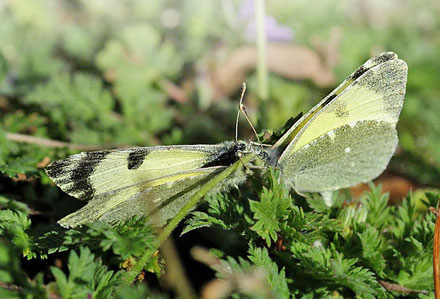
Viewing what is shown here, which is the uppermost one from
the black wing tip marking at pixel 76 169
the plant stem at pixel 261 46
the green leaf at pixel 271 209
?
the plant stem at pixel 261 46

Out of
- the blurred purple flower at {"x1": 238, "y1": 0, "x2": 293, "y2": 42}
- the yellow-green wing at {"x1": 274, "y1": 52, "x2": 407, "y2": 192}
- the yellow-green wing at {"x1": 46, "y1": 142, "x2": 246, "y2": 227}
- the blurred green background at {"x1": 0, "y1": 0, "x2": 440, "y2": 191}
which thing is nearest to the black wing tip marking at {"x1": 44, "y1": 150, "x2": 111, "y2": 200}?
the yellow-green wing at {"x1": 46, "y1": 142, "x2": 246, "y2": 227}

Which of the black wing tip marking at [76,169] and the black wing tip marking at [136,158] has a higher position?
the black wing tip marking at [76,169]

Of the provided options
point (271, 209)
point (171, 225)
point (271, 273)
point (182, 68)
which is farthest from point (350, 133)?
point (182, 68)

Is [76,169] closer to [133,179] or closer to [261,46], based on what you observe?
[133,179]

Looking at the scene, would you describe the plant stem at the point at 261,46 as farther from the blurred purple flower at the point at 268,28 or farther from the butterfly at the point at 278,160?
the blurred purple flower at the point at 268,28

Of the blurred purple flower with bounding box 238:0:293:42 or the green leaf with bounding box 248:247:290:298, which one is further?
the blurred purple flower with bounding box 238:0:293:42

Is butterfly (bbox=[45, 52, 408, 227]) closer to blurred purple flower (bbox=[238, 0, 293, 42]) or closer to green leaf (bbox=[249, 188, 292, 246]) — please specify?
green leaf (bbox=[249, 188, 292, 246])

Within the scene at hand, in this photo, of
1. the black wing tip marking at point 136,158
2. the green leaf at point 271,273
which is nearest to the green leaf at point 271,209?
the green leaf at point 271,273
